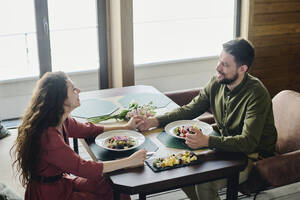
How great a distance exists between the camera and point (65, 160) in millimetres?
2051

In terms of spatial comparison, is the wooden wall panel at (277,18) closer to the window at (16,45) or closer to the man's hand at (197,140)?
the window at (16,45)

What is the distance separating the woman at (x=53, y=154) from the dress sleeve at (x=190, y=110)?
0.57m

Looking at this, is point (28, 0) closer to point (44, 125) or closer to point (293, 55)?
point (44, 125)

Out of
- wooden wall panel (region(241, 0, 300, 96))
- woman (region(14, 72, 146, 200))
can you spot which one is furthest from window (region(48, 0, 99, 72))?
woman (region(14, 72, 146, 200))

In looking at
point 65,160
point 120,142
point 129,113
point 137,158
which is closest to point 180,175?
point 137,158

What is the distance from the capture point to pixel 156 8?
5.27m

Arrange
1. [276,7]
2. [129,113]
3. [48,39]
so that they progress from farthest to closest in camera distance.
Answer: [276,7] < [48,39] < [129,113]

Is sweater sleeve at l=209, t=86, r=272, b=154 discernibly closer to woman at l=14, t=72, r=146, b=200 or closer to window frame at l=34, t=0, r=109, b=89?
woman at l=14, t=72, r=146, b=200

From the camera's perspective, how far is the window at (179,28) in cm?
526

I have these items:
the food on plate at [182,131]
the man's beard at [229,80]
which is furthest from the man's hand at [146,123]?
the man's beard at [229,80]

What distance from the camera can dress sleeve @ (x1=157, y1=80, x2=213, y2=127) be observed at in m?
2.68

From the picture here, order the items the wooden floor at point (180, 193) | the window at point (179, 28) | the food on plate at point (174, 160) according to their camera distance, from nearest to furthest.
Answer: the food on plate at point (174, 160) → the wooden floor at point (180, 193) → the window at point (179, 28)

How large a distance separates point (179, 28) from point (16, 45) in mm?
2010

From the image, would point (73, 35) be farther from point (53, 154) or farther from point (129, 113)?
point (53, 154)
